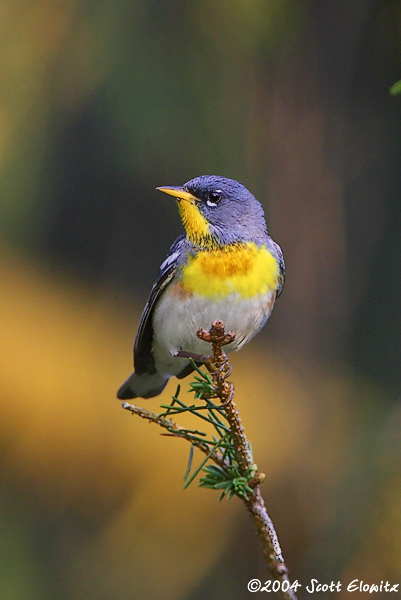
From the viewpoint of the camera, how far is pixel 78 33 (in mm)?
4219

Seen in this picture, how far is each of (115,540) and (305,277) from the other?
6.21 feet

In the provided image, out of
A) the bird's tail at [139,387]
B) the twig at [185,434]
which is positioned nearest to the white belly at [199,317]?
the bird's tail at [139,387]

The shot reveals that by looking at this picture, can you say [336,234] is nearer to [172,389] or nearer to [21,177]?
[172,389]

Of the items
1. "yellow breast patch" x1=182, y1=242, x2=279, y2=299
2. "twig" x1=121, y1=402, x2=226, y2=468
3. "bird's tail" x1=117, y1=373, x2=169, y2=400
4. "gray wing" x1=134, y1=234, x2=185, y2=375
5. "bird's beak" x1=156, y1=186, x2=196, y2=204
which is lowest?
"bird's tail" x1=117, y1=373, x2=169, y2=400

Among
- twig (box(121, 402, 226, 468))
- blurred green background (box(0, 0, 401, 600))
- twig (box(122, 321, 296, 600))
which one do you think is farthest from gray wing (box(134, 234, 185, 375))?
twig (box(121, 402, 226, 468))

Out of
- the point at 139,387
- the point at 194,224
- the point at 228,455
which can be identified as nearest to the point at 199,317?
the point at 194,224

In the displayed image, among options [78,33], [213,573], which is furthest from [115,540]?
[78,33]

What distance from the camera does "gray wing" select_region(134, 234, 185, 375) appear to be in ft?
9.37

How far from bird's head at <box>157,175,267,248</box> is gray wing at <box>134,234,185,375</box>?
123 millimetres

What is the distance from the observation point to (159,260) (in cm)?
452

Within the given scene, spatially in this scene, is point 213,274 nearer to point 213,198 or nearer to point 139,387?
point 213,198

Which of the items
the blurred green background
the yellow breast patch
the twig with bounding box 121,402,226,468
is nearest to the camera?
the twig with bounding box 121,402,226,468

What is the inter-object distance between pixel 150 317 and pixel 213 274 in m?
0.52

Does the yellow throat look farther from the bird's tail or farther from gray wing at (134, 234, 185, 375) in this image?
the bird's tail
